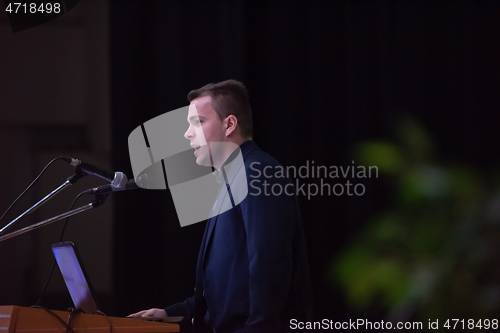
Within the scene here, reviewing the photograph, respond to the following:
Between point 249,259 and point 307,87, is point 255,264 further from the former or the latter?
point 307,87

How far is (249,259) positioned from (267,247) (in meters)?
0.07

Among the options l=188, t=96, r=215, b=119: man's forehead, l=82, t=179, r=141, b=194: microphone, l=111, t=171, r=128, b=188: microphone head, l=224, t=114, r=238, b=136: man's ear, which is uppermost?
l=188, t=96, r=215, b=119: man's forehead

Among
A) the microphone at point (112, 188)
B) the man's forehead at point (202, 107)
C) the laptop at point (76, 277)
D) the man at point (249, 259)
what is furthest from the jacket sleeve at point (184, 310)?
the man's forehead at point (202, 107)

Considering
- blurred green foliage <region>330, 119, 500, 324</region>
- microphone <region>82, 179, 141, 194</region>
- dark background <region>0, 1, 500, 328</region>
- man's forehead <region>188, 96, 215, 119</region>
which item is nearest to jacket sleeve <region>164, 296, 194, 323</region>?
dark background <region>0, 1, 500, 328</region>

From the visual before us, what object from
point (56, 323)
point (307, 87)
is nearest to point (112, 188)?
point (56, 323)

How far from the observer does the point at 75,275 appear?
4.49 feet

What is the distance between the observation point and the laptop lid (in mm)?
1294

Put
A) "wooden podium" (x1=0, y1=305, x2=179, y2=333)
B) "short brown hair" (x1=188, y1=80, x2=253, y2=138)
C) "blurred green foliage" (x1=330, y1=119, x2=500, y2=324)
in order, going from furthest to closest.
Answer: "short brown hair" (x1=188, y1=80, x2=253, y2=138)
"wooden podium" (x1=0, y1=305, x2=179, y2=333)
"blurred green foliage" (x1=330, y1=119, x2=500, y2=324)

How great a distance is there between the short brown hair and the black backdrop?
41 centimetres

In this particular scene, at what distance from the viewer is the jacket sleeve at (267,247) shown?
141 centimetres

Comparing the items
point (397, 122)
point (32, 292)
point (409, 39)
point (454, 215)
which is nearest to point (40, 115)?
point (32, 292)

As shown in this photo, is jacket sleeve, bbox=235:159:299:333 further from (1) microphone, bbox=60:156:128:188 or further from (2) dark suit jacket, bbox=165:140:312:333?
(1) microphone, bbox=60:156:128:188
